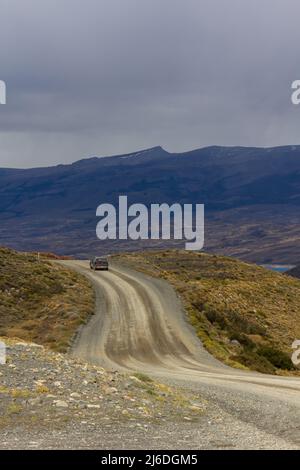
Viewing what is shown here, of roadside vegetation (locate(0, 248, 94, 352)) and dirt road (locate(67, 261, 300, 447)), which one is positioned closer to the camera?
dirt road (locate(67, 261, 300, 447))

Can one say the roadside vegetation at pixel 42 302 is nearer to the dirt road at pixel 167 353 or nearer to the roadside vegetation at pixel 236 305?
the dirt road at pixel 167 353

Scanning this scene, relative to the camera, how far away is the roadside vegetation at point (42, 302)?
4666cm

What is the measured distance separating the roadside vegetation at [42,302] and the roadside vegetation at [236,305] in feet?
31.0

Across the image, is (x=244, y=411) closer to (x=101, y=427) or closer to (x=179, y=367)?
(x=101, y=427)

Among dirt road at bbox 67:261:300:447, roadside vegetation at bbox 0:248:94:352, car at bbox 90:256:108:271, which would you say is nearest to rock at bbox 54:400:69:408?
dirt road at bbox 67:261:300:447

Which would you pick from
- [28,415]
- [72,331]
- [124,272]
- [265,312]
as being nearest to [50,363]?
[28,415]

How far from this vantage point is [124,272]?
253 feet

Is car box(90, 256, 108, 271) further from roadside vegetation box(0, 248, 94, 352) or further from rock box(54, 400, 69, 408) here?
rock box(54, 400, 69, 408)

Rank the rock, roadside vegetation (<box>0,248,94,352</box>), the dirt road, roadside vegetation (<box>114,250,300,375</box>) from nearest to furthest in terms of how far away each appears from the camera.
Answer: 1. the rock
2. the dirt road
3. roadside vegetation (<box>114,250,300,375</box>)
4. roadside vegetation (<box>0,248,94,352</box>)

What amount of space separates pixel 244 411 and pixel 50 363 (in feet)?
24.9

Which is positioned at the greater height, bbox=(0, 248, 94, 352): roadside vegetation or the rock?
bbox=(0, 248, 94, 352): roadside vegetation

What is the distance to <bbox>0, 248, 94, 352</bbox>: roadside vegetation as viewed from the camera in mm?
46656

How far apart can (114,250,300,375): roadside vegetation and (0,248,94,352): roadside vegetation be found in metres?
9.44

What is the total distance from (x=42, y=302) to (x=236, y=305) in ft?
64.8
